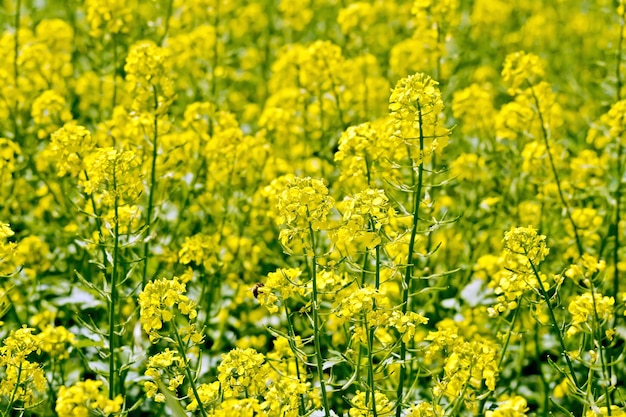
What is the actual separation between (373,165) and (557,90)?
12.4 ft

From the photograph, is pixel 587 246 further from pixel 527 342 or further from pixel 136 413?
pixel 136 413

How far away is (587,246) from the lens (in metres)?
5.15

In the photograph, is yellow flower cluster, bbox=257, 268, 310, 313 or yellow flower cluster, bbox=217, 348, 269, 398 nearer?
yellow flower cluster, bbox=217, 348, 269, 398

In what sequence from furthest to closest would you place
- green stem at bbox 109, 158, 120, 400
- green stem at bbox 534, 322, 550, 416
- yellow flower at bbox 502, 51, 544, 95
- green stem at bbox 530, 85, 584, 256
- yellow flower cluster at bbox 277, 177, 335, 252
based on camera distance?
yellow flower at bbox 502, 51, 544, 95 < green stem at bbox 530, 85, 584, 256 < green stem at bbox 534, 322, 550, 416 < green stem at bbox 109, 158, 120, 400 < yellow flower cluster at bbox 277, 177, 335, 252

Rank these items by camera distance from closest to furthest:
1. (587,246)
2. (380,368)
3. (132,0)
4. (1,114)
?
1. (380,368)
2. (587,246)
3. (1,114)
4. (132,0)

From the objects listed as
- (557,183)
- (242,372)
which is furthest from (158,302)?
(557,183)

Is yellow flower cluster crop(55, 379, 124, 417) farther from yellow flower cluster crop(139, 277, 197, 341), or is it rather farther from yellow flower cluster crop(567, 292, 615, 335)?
yellow flower cluster crop(567, 292, 615, 335)

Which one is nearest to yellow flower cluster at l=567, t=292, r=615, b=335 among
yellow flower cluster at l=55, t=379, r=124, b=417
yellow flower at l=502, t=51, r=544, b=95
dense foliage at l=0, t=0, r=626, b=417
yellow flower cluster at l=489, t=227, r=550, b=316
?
dense foliage at l=0, t=0, r=626, b=417

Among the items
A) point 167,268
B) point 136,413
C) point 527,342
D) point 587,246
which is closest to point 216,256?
point 167,268

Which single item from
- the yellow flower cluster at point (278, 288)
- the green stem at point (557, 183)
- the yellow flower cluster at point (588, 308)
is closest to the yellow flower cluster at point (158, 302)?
the yellow flower cluster at point (278, 288)

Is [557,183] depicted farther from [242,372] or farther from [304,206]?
[242,372]

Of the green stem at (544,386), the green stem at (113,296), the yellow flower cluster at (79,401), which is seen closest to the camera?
the yellow flower cluster at (79,401)

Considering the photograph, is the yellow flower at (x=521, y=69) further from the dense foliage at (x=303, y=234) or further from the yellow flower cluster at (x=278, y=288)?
the yellow flower cluster at (x=278, y=288)

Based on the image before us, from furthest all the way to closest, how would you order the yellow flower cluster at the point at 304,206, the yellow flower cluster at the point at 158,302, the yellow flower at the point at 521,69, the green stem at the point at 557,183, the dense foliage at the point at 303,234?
the yellow flower at the point at 521,69 < the green stem at the point at 557,183 < the dense foliage at the point at 303,234 < the yellow flower cluster at the point at 158,302 < the yellow flower cluster at the point at 304,206
